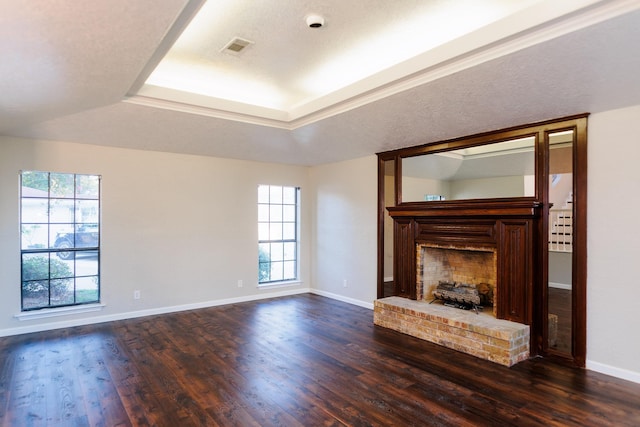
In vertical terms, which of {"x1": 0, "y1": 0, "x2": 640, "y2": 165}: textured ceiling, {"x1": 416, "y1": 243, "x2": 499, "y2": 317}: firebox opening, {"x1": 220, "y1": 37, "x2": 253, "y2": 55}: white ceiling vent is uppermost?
{"x1": 220, "y1": 37, "x2": 253, "y2": 55}: white ceiling vent

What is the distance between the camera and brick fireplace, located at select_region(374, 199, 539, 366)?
3721 millimetres

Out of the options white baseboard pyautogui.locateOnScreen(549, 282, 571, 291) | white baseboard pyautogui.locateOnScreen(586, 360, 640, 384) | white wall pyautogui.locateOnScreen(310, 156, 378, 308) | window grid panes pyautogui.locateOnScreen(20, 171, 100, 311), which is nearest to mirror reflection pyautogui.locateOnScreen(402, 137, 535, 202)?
white wall pyautogui.locateOnScreen(310, 156, 378, 308)

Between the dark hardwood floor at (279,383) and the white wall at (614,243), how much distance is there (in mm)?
249

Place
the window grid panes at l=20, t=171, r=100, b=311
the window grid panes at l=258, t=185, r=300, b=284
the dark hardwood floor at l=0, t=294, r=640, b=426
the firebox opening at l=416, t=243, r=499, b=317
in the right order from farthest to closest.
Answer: the window grid panes at l=258, t=185, r=300, b=284, the window grid panes at l=20, t=171, r=100, b=311, the firebox opening at l=416, t=243, r=499, b=317, the dark hardwood floor at l=0, t=294, r=640, b=426

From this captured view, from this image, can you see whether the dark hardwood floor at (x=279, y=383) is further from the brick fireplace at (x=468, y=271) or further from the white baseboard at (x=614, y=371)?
the brick fireplace at (x=468, y=271)

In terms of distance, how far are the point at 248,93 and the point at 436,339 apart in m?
3.61

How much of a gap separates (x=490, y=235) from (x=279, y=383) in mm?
2792

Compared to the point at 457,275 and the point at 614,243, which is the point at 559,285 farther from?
the point at 457,275

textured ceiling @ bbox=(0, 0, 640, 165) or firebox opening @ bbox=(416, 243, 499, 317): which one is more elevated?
textured ceiling @ bbox=(0, 0, 640, 165)

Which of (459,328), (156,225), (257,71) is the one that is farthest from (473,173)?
(156,225)

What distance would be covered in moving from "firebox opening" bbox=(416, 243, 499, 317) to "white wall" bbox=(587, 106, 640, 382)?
0.97m

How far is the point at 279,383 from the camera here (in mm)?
3113

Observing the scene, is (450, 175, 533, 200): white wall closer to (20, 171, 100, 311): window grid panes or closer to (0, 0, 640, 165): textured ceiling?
(0, 0, 640, 165): textured ceiling

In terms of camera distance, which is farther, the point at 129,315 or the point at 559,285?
the point at 129,315
